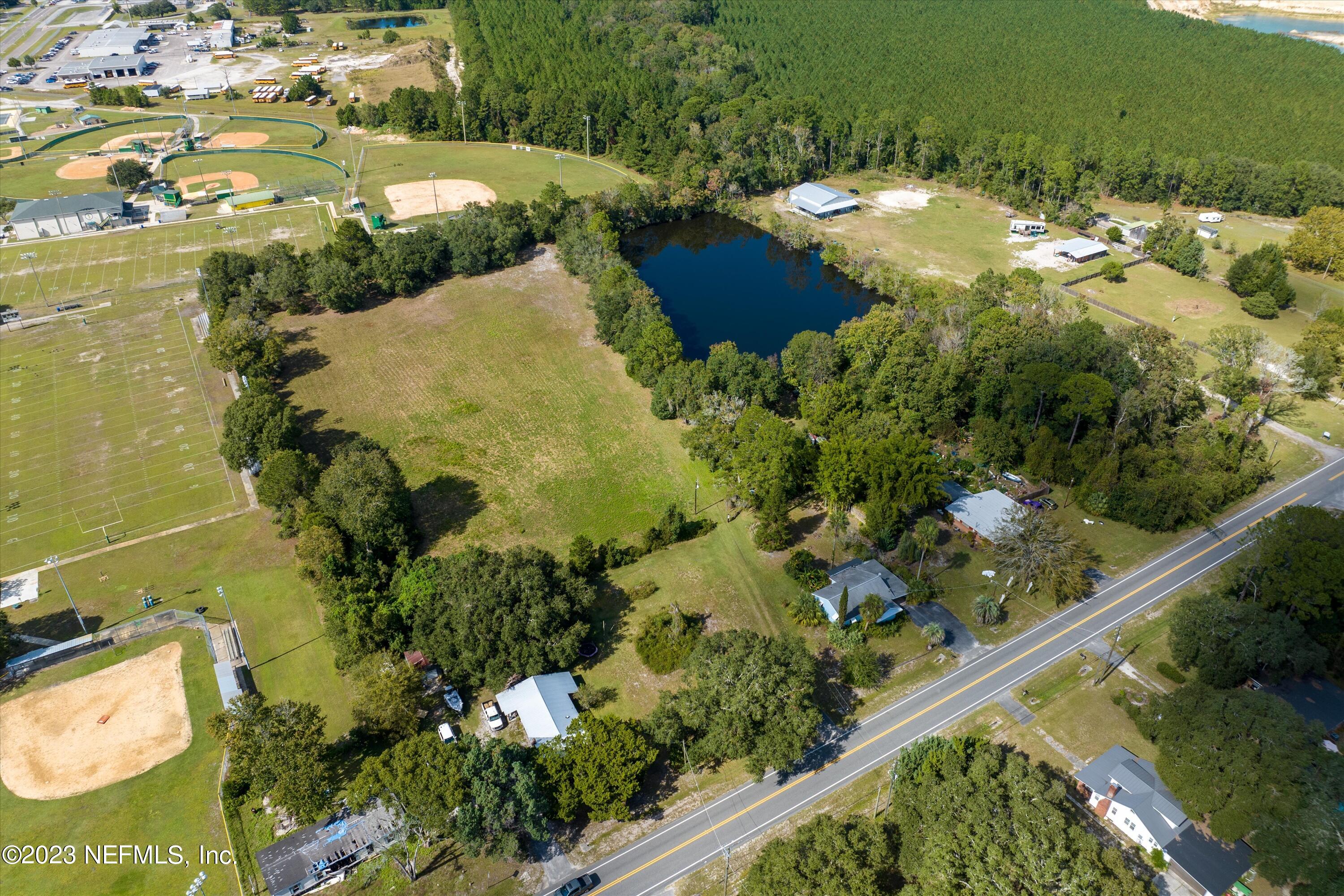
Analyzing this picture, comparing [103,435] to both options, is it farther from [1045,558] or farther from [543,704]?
[1045,558]

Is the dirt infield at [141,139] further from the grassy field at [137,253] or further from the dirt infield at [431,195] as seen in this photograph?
the dirt infield at [431,195]

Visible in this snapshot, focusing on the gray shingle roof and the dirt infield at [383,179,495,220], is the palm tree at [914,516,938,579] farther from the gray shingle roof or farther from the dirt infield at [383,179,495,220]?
the gray shingle roof

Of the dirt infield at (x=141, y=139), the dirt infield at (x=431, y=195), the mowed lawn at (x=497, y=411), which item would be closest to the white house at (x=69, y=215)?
the dirt infield at (x=141, y=139)

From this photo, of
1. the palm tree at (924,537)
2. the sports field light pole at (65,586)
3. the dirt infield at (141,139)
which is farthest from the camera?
the dirt infield at (141,139)

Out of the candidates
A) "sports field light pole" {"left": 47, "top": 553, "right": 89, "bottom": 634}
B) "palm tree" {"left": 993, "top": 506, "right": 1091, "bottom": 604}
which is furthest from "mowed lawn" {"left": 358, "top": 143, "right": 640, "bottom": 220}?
"palm tree" {"left": 993, "top": 506, "right": 1091, "bottom": 604}

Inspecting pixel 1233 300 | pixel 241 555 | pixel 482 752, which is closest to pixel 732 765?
pixel 482 752
